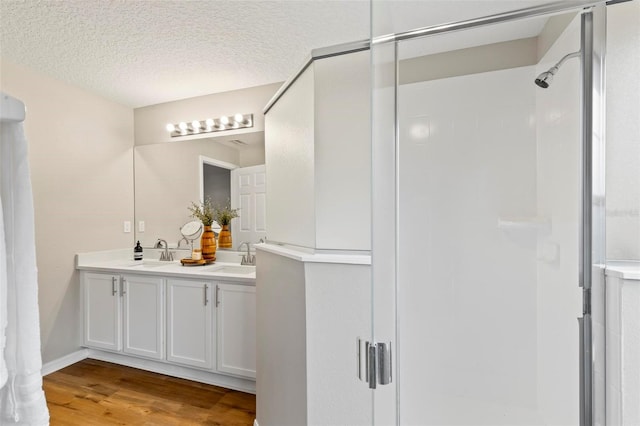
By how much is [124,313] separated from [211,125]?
1.72 meters

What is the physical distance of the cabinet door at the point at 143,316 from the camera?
2443 mm

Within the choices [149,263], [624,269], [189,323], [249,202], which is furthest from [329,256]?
[149,263]

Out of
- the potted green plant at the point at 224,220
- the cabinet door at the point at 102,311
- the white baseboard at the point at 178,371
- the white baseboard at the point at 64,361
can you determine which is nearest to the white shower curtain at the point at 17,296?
Answer: the white baseboard at the point at 178,371

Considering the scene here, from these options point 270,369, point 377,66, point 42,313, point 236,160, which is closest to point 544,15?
point 377,66

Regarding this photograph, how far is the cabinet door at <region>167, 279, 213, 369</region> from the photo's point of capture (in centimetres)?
230

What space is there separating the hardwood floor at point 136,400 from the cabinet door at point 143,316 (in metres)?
0.21

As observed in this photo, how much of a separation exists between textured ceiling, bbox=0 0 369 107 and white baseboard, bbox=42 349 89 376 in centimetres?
224

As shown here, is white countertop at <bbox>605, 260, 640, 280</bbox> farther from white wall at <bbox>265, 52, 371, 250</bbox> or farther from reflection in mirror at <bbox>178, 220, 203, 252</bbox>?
reflection in mirror at <bbox>178, 220, 203, 252</bbox>

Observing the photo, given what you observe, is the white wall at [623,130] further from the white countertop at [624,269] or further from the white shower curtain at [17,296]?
the white shower curtain at [17,296]

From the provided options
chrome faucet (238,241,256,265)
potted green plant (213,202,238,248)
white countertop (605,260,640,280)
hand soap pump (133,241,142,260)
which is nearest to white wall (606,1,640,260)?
white countertop (605,260,640,280)

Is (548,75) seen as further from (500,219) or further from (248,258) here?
→ (248,258)

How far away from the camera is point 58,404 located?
206 centimetres

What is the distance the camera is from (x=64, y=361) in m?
2.58

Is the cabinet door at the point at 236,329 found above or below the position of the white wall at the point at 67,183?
below
